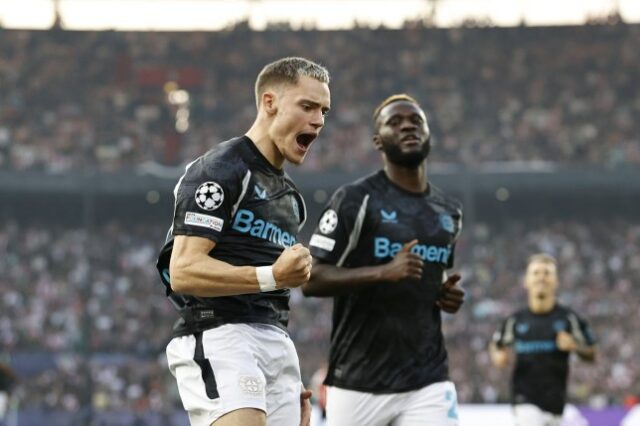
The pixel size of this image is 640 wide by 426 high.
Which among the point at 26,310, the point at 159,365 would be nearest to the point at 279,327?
the point at 159,365

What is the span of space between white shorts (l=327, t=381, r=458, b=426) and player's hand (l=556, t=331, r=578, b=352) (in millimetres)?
4453

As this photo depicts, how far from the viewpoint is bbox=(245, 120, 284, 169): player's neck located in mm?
5012

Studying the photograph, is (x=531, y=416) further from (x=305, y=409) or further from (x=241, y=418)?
(x=241, y=418)

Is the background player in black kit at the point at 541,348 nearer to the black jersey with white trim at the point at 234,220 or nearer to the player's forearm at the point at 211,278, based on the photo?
the black jersey with white trim at the point at 234,220

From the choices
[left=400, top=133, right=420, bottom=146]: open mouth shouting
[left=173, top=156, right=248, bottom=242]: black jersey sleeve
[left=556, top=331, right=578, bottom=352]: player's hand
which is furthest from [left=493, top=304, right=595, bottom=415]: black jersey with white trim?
[left=173, top=156, right=248, bottom=242]: black jersey sleeve

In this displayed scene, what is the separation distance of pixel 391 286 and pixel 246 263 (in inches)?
76.3

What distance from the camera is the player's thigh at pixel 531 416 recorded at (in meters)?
10.7

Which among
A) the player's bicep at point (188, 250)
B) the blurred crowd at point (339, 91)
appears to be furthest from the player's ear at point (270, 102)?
the blurred crowd at point (339, 91)

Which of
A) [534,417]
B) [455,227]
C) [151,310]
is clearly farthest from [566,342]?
[151,310]

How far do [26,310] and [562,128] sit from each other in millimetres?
16824

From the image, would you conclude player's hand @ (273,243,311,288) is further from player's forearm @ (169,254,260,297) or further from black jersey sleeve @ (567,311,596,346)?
black jersey sleeve @ (567,311,596,346)

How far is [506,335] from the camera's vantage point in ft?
37.9

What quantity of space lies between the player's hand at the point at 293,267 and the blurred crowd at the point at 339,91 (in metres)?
28.8

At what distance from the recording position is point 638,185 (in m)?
33.2
